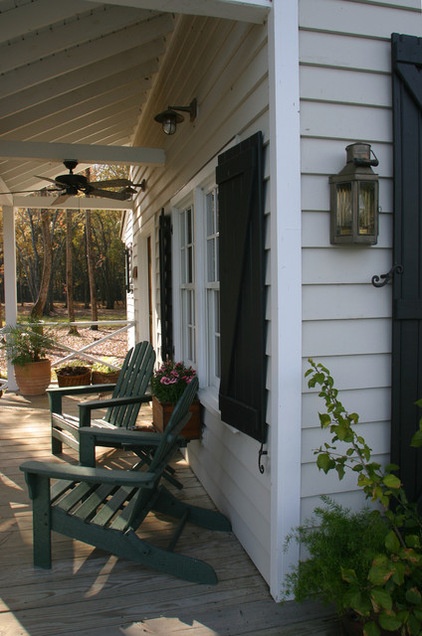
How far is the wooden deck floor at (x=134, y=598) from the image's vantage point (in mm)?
1941

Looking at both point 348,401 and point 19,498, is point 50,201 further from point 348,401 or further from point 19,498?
point 348,401

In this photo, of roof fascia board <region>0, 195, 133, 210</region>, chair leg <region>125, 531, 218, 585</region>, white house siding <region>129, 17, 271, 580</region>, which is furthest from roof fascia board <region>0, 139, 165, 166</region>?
chair leg <region>125, 531, 218, 585</region>

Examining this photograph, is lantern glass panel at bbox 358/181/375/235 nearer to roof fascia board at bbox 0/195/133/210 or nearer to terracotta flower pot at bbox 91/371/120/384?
roof fascia board at bbox 0/195/133/210

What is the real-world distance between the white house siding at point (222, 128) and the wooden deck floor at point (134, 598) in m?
0.16

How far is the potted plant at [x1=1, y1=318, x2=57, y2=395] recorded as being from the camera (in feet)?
20.7

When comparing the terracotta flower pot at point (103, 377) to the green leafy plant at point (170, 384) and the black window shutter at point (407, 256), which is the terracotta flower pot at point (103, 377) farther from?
the black window shutter at point (407, 256)

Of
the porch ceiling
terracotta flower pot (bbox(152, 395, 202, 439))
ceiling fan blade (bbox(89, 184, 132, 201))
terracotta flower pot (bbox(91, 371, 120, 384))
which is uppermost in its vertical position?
the porch ceiling

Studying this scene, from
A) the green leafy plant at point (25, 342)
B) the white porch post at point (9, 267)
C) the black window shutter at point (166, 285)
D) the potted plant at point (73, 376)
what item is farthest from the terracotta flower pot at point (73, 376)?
the black window shutter at point (166, 285)

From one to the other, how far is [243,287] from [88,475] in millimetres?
1122

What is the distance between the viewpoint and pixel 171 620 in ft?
6.52

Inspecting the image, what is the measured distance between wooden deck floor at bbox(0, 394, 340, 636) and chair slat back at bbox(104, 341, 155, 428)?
1078 millimetres

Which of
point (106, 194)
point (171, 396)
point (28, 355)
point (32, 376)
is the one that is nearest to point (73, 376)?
point (32, 376)

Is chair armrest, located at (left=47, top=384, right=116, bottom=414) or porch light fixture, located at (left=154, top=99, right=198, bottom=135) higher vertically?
porch light fixture, located at (left=154, top=99, right=198, bottom=135)

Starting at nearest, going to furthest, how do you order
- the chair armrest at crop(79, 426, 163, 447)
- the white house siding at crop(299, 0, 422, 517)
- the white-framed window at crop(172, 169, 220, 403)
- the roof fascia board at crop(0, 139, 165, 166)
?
the white house siding at crop(299, 0, 422, 517) < the chair armrest at crop(79, 426, 163, 447) < the white-framed window at crop(172, 169, 220, 403) < the roof fascia board at crop(0, 139, 165, 166)
